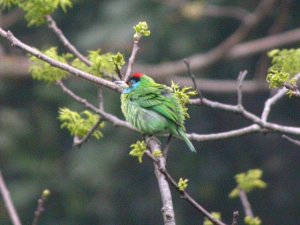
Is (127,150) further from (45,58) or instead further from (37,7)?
(45,58)

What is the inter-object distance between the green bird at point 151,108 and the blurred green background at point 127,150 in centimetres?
1101

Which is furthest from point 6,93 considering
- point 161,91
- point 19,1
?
point 161,91

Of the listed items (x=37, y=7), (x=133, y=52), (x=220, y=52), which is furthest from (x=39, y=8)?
(x=220, y=52)

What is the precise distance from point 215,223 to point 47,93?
13.4m

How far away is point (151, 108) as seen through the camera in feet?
15.1

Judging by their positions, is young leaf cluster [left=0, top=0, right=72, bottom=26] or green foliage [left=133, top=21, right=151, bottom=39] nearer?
green foliage [left=133, top=21, right=151, bottom=39]

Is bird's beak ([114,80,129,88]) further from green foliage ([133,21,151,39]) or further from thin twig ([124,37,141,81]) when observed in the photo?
green foliage ([133,21,151,39])

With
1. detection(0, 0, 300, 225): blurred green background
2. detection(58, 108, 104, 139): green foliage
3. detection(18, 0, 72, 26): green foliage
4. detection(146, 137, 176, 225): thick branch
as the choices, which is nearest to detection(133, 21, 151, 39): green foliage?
detection(146, 137, 176, 225): thick branch

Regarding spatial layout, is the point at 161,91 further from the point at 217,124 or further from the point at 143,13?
the point at 217,124

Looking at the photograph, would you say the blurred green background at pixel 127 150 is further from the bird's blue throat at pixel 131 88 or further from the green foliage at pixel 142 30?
the green foliage at pixel 142 30

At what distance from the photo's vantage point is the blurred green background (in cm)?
1631

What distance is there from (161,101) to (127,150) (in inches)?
465

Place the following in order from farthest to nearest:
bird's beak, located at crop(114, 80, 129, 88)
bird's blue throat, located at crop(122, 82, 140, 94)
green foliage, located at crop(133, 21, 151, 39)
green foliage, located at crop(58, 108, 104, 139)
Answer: green foliage, located at crop(58, 108, 104, 139) < bird's blue throat, located at crop(122, 82, 140, 94) < bird's beak, located at crop(114, 80, 129, 88) < green foliage, located at crop(133, 21, 151, 39)

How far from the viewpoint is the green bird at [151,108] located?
14.6 feet
